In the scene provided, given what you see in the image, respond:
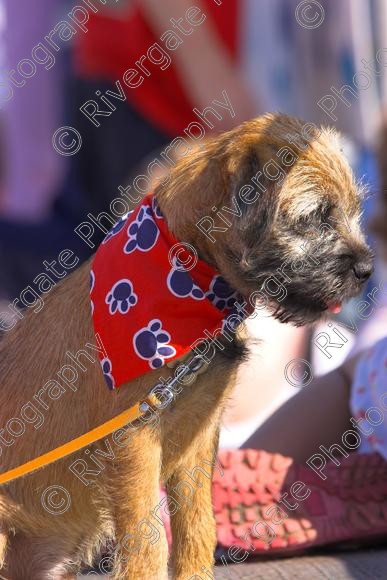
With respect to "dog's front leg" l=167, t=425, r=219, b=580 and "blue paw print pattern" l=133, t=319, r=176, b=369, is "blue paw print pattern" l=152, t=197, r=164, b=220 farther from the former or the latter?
"dog's front leg" l=167, t=425, r=219, b=580

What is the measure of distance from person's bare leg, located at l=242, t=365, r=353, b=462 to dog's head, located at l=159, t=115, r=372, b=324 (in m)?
1.42

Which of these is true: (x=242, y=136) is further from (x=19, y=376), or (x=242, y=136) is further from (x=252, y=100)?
(x=252, y=100)

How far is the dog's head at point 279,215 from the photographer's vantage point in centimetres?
266

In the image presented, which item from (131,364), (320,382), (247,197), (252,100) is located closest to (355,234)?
(247,197)

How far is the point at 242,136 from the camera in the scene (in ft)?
8.95

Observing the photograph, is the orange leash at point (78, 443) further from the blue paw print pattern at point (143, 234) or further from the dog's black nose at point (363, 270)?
the dog's black nose at point (363, 270)

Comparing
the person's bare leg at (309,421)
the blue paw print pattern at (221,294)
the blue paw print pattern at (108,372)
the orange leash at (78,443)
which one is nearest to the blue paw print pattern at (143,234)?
the blue paw print pattern at (221,294)

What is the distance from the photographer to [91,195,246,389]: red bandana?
8.95 ft

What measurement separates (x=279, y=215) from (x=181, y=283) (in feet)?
1.09

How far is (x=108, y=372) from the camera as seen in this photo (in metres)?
2.76

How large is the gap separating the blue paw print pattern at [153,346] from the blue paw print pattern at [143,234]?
9.2 inches

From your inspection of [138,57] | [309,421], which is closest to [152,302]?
[309,421]

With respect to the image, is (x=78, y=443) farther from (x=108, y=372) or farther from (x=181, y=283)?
(x=181, y=283)

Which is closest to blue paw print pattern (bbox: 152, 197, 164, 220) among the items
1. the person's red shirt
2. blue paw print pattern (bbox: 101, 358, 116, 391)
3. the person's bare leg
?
blue paw print pattern (bbox: 101, 358, 116, 391)
